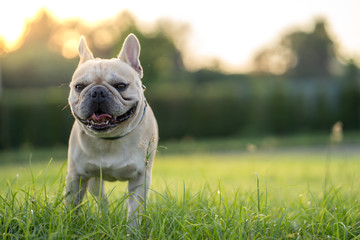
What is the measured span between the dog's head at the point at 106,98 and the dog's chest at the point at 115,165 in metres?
0.19

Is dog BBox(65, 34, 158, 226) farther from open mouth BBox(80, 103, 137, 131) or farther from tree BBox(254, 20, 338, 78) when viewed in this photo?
tree BBox(254, 20, 338, 78)

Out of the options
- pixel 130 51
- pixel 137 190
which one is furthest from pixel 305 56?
pixel 137 190

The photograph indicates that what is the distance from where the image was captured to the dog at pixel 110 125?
9.78ft

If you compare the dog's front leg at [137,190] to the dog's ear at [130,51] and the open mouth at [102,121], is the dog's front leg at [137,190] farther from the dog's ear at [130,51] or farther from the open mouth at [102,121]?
the dog's ear at [130,51]

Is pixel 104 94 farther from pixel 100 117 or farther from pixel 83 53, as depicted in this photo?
pixel 83 53

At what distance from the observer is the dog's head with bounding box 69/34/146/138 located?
2963 mm

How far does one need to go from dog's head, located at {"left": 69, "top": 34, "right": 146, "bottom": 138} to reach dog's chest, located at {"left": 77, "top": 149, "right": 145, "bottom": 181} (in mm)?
191

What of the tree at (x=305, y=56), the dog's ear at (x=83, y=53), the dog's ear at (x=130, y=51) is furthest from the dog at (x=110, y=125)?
the tree at (x=305, y=56)

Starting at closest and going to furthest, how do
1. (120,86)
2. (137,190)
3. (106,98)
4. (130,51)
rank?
1. (106,98)
2. (120,86)
3. (137,190)
4. (130,51)

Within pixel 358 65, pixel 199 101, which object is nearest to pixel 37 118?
pixel 199 101

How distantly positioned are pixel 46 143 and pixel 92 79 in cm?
1657

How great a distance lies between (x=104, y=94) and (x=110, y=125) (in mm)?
223

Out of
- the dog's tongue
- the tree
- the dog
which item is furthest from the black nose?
the tree

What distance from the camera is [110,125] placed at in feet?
9.81
